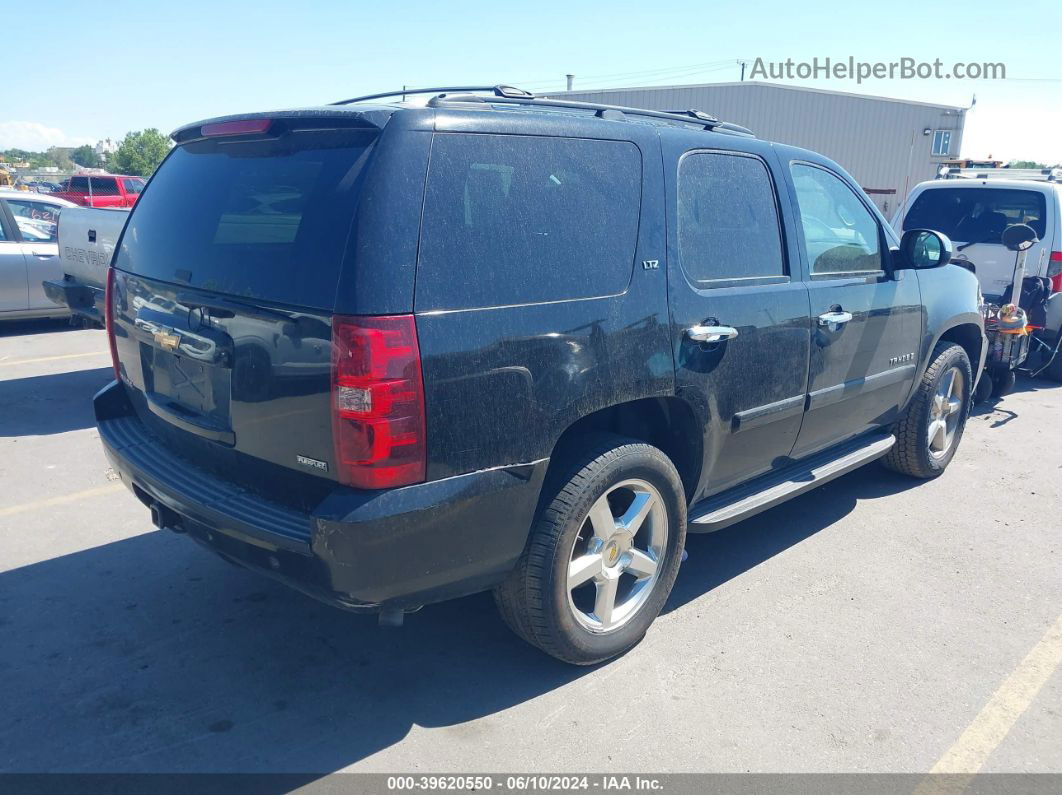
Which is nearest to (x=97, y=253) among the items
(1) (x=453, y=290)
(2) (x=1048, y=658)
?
(1) (x=453, y=290)

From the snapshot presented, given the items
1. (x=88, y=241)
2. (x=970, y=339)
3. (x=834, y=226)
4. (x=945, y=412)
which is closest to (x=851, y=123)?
(x=970, y=339)

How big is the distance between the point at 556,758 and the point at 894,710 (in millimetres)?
1290

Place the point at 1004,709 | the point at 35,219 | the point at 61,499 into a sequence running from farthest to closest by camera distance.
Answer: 1. the point at 35,219
2. the point at 61,499
3. the point at 1004,709

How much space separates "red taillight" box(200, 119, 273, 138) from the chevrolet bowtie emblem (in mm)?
752

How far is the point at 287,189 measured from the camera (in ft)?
8.92

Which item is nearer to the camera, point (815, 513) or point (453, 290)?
point (453, 290)

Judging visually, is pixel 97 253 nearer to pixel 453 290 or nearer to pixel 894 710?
pixel 453 290

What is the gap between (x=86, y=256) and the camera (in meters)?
6.72

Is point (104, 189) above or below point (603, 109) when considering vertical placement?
below


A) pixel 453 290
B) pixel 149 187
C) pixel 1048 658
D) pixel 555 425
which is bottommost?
pixel 1048 658

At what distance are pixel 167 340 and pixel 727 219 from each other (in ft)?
7.66

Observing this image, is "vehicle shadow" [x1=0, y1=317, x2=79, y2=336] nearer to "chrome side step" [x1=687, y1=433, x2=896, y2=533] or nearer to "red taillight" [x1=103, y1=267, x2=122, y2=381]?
"red taillight" [x1=103, y1=267, x2=122, y2=381]

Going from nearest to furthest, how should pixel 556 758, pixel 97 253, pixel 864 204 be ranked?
pixel 556 758 < pixel 864 204 < pixel 97 253

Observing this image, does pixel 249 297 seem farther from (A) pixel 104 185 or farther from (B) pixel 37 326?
(A) pixel 104 185
